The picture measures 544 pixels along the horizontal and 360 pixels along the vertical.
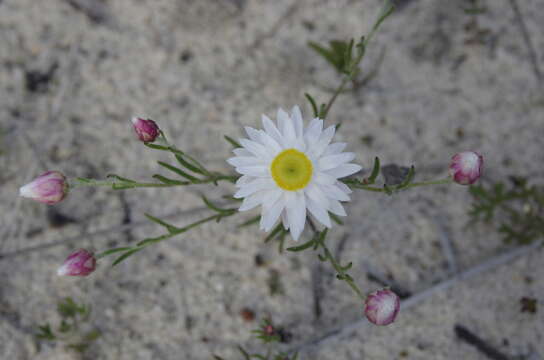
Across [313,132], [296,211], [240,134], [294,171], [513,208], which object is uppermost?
[240,134]

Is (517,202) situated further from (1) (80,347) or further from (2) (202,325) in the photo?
(1) (80,347)

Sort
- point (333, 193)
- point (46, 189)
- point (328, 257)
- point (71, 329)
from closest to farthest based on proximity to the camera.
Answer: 1. point (333, 193)
2. point (46, 189)
3. point (328, 257)
4. point (71, 329)

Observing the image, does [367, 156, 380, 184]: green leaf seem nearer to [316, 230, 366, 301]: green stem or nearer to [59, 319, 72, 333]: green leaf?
[316, 230, 366, 301]: green stem

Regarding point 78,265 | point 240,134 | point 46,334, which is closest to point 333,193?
point 78,265

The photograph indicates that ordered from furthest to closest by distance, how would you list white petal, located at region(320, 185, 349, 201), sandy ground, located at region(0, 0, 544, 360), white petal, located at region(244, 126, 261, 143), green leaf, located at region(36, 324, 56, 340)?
sandy ground, located at region(0, 0, 544, 360)
green leaf, located at region(36, 324, 56, 340)
white petal, located at region(244, 126, 261, 143)
white petal, located at region(320, 185, 349, 201)

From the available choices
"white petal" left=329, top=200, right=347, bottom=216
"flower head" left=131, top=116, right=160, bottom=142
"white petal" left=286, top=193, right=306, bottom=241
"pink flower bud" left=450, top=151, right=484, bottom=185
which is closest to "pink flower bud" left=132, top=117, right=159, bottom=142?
"flower head" left=131, top=116, right=160, bottom=142

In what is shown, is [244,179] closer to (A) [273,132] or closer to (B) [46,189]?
(A) [273,132]
